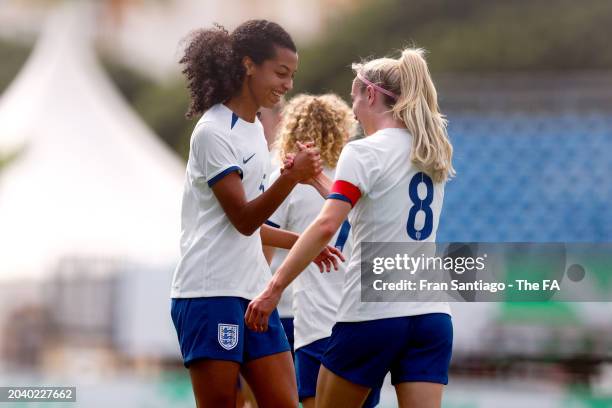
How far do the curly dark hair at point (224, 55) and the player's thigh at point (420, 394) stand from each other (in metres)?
1.35

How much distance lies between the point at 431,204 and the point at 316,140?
4.25 ft

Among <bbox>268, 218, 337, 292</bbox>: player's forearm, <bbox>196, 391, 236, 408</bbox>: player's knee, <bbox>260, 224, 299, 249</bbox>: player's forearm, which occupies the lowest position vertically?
<bbox>196, 391, 236, 408</bbox>: player's knee

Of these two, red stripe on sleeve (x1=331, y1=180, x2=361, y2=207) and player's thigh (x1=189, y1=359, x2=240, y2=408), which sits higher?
red stripe on sleeve (x1=331, y1=180, x2=361, y2=207)

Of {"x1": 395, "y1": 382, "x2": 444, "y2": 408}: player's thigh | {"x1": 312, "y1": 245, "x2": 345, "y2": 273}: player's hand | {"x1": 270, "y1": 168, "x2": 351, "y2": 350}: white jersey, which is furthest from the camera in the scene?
{"x1": 270, "y1": 168, "x2": 351, "y2": 350}: white jersey

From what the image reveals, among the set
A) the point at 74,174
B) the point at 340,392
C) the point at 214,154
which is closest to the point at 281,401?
the point at 340,392

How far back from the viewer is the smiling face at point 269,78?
4770mm

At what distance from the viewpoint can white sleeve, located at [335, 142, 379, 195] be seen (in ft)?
14.5

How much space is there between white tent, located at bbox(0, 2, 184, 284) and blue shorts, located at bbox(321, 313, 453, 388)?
13480 mm

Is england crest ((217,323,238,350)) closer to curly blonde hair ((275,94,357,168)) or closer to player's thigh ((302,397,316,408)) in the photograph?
player's thigh ((302,397,316,408))

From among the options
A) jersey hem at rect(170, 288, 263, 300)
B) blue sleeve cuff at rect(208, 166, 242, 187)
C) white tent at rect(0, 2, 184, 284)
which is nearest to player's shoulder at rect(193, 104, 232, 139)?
blue sleeve cuff at rect(208, 166, 242, 187)

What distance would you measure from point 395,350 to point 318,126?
63.7 inches

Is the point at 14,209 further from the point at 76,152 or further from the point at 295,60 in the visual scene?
the point at 295,60

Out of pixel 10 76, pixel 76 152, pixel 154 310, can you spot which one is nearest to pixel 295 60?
pixel 154 310

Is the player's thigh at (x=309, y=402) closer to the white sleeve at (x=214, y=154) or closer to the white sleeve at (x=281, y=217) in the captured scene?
the white sleeve at (x=281, y=217)
